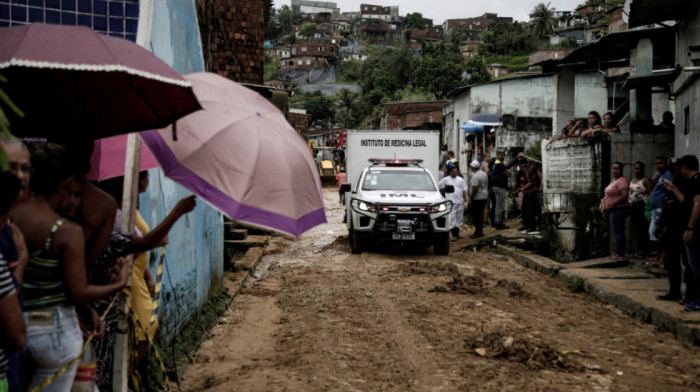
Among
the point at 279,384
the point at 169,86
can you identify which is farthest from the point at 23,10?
the point at 279,384

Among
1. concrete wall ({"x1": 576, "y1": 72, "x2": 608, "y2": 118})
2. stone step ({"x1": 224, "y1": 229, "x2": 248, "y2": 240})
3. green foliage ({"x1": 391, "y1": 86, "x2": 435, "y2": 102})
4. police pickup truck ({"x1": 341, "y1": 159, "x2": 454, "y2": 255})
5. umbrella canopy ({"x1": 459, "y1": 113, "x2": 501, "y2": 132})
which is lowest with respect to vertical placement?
stone step ({"x1": 224, "y1": 229, "x2": 248, "y2": 240})

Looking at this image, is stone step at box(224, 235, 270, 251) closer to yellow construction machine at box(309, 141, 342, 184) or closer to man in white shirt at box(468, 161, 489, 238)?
man in white shirt at box(468, 161, 489, 238)

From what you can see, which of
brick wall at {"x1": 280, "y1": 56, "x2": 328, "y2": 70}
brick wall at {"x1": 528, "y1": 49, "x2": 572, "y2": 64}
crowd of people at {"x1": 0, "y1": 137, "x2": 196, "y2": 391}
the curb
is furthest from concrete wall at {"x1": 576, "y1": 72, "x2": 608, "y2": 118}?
brick wall at {"x1": 280, "y1": 56, "x2": 328, "y2": 70}

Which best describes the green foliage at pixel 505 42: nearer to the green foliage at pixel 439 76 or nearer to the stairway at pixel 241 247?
the green foliage at pixel 439 76

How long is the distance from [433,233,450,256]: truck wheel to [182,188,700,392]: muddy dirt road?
2.13 m

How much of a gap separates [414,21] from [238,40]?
153 meters

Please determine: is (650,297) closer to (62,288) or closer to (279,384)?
(279,384)

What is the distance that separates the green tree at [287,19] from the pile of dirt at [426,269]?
156 m

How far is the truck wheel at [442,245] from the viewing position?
13881 mm

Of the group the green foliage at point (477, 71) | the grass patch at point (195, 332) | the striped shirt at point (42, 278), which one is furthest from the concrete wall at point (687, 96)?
the green foliage at point (477, 71)

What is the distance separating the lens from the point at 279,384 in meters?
5.46

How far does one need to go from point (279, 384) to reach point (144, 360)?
3.79ft

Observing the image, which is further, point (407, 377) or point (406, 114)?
point (406, 114)

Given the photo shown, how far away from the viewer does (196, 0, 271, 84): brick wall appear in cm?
1533
